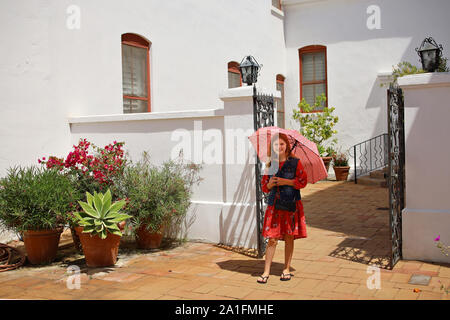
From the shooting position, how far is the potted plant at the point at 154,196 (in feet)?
20.6

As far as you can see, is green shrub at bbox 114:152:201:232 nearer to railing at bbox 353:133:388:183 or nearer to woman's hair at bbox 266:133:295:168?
woman's hair at bbox 266:133:295:168

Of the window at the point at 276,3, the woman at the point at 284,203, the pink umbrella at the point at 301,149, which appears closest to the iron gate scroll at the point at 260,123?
the pink umbrella at the point at 301,149

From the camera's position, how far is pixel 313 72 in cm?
1549

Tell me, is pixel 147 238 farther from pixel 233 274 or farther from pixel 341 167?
pixel 341 167

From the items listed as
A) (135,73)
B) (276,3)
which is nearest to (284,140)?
(135,73)

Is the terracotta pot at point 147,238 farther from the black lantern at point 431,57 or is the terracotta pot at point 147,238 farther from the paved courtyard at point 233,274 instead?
the black lantern at point 431,57

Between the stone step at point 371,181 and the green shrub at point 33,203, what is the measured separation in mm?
8928

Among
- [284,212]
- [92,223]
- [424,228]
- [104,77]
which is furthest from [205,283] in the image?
[104,77]

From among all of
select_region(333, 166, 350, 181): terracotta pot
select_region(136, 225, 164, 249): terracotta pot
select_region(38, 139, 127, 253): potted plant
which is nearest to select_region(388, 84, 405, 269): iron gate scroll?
select_region(136, 225, 164, 249): terracotta pot

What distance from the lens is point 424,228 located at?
5676mm

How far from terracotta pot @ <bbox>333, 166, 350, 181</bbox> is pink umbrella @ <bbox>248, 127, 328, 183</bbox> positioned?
9046mm

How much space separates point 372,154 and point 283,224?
392 inches

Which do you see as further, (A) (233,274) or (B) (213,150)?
(B) (213,150)

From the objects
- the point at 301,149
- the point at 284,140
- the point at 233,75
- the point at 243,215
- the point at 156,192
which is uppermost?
the point at 233,75
